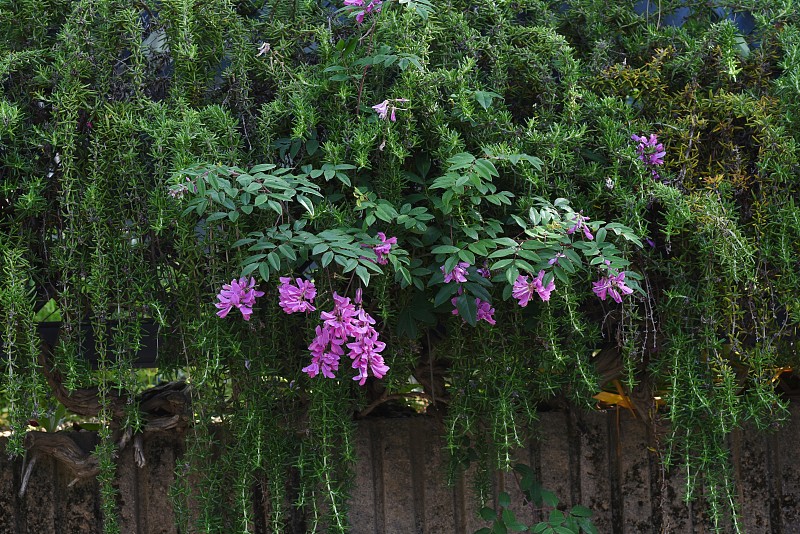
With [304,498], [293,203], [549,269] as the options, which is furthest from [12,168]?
[549,269]

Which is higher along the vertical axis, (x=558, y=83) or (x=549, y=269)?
(x=558, y=83)

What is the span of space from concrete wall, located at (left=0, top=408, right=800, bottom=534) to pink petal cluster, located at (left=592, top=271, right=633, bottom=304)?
0.68 m

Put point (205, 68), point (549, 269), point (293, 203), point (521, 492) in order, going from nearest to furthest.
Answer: point (549, 269) < point (293, 203) < point (205, 68) < point (521, 492)

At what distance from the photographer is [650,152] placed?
239 centimetres

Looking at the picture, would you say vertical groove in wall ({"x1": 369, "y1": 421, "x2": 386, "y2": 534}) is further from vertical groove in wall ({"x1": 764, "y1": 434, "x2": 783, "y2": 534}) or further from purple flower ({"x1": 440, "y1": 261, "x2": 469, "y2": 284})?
vertical groove in wall ({"x1": 764, "y1": 434, "x2": 783, "y2": 534})

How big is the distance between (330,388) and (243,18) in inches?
44.6

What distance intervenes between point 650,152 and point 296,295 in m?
A: 1.05

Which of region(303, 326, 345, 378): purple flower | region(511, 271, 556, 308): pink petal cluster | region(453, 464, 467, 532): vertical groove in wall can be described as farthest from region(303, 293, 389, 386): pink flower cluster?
region(453, 464, 467, 532): vertical groove in wall

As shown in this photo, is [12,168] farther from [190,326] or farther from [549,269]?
[549,269]

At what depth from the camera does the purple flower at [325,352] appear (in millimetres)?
2170

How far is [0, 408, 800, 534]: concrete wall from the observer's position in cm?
269

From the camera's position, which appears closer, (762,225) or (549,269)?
(549,269)

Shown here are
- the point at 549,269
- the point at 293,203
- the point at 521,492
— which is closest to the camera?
the point at 549,269

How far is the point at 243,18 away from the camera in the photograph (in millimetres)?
2592
